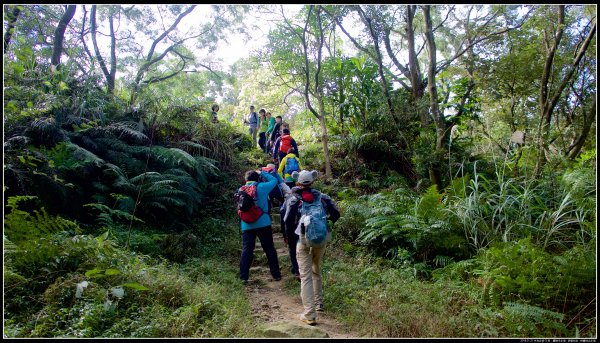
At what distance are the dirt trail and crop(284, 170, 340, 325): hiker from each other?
0.25 meters

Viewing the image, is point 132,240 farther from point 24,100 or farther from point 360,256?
point 360,256

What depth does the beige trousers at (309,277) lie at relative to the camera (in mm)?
4941

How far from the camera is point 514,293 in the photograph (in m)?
4.86

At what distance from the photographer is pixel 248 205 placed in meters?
6.13

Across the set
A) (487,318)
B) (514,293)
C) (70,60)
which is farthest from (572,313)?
(70,60)

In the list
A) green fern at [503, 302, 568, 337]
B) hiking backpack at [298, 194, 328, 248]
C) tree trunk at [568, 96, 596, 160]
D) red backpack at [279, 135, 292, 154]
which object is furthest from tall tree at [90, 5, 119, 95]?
tree trunk at [568, 96, 596, 160]

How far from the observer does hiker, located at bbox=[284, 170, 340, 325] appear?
4.93 metres

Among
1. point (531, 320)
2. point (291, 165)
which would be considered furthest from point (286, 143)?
point (531, 320)

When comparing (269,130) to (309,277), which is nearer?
(309,277)

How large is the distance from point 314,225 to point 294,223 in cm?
102

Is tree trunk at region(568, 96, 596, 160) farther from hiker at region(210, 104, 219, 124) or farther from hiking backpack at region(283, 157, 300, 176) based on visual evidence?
hiker at region(210, 104, 219, 124)

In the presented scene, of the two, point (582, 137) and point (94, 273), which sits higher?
point (582, 137)

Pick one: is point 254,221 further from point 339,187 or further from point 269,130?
point 269,130

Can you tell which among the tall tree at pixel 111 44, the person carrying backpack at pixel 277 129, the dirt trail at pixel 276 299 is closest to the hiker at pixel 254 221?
the dirt trail at pixel 276 299
